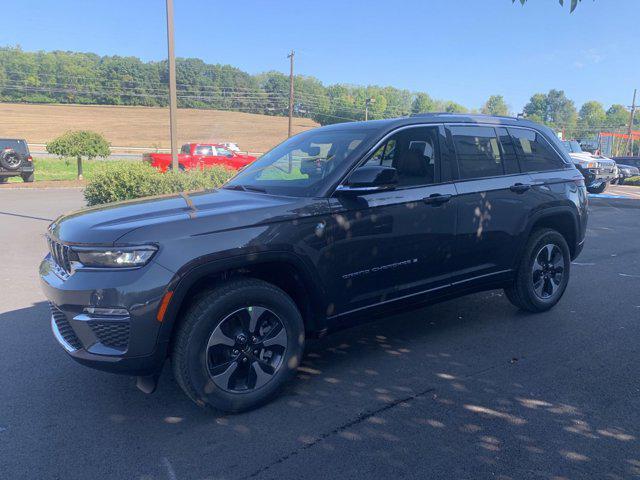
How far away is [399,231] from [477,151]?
1250 mm

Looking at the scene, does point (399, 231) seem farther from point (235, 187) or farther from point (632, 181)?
point (632, 181)

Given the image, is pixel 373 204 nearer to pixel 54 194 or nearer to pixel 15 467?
pixel 15 467

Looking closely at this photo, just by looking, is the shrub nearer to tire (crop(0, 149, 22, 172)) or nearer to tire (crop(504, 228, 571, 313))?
tire (crop(504, 228, 571, 313))

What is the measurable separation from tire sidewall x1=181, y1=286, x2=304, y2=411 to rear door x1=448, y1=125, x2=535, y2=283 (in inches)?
63.4

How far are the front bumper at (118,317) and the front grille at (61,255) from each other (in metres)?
0.13

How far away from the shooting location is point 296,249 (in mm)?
3309

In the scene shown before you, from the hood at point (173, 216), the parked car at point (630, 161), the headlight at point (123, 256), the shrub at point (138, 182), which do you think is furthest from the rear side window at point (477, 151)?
the parked car at point (630, 161)

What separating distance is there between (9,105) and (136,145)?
38.4 metres

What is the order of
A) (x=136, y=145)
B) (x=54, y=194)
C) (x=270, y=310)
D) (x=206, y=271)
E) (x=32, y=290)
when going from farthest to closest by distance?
(x=136, y=145)
(x=54, y=194)
(x=32, y=290)
(x=270, y=310)
(x=206, y=271)

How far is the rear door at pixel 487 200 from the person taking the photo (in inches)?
168

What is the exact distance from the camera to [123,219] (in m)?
3.15

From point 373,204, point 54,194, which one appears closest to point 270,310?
point 373,204

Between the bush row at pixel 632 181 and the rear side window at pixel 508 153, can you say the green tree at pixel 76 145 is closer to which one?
the rear side window at pixel 508 153

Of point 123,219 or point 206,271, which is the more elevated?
point 123,219
